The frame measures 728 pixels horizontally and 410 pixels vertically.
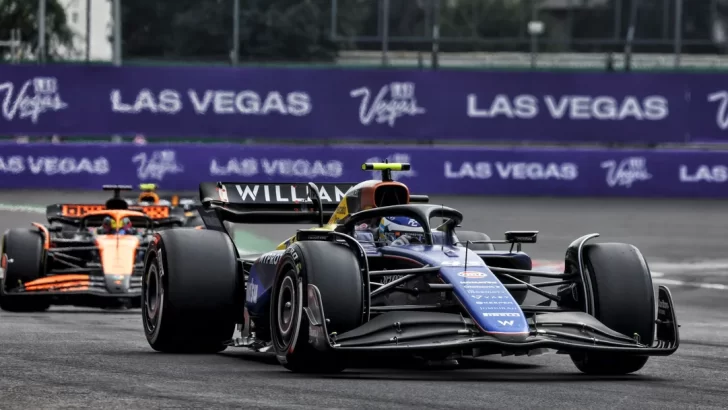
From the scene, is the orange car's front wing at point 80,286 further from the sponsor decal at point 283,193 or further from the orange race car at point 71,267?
the sponsor decal at point 283,193

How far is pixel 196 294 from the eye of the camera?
10.8m

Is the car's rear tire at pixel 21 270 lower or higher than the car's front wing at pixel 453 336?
lower

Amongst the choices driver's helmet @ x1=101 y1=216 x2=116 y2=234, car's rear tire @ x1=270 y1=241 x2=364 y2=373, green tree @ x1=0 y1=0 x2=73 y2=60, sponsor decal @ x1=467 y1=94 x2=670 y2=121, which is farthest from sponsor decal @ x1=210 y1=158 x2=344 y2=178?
car's rear tire @ x1=270 y1=241 x2=364 y2=373

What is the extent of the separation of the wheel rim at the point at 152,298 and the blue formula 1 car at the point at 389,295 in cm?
1

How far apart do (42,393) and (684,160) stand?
26.1 m

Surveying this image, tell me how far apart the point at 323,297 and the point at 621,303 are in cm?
207

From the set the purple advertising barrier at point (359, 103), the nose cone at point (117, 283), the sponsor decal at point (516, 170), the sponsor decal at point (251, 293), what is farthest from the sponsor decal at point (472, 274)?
the purple advertising barrier at point (359, 103)

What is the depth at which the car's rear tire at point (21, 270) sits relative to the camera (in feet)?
53.9

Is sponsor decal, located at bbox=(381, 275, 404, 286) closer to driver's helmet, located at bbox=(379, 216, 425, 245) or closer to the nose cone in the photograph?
driver's helmet, located at bbox=(379, 216, 425, 245)

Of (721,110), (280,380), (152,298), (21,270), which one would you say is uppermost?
(721,110)

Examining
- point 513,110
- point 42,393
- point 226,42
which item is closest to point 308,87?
point 226,42

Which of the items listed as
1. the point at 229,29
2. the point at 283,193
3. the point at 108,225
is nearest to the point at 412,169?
the point at 229,29

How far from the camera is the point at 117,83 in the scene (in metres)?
33.7

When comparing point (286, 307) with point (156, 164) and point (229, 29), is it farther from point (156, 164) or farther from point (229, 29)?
point (229, 29)
